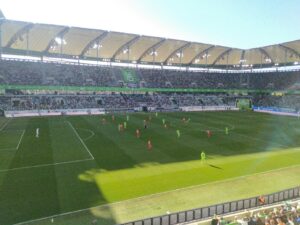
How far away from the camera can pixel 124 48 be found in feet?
239

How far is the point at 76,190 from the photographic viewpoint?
16047mm

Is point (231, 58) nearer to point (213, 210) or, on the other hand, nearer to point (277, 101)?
point (277, 101)

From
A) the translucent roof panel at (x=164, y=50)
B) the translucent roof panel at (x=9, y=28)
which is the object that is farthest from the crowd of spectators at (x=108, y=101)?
the translucent roof panel at (x=9, y=28)

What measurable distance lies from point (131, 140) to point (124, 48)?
48.0 metres

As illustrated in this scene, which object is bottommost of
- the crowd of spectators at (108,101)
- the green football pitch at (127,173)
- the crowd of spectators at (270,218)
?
the green football pitch at (127,173)

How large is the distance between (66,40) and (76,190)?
55.2 meters

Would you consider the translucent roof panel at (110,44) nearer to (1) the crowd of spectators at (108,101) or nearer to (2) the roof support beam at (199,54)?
(1) the crowd of spectators at (108,101)

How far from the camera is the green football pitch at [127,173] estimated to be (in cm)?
1386

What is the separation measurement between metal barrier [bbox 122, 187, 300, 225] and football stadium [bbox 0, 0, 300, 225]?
5 cm

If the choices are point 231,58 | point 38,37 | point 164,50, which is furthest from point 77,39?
point 231,58

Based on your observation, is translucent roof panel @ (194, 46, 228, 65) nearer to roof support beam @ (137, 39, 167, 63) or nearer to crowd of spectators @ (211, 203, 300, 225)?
roof support beam @ (137, 39, 167, 63)

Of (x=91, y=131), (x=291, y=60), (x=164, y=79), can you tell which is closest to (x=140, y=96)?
(x=164, y=79)

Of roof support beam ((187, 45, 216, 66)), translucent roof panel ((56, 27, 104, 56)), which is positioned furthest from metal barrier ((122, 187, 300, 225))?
roof support beam ((187, 45, 216, 66))

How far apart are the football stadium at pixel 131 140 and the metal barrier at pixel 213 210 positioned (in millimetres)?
54
